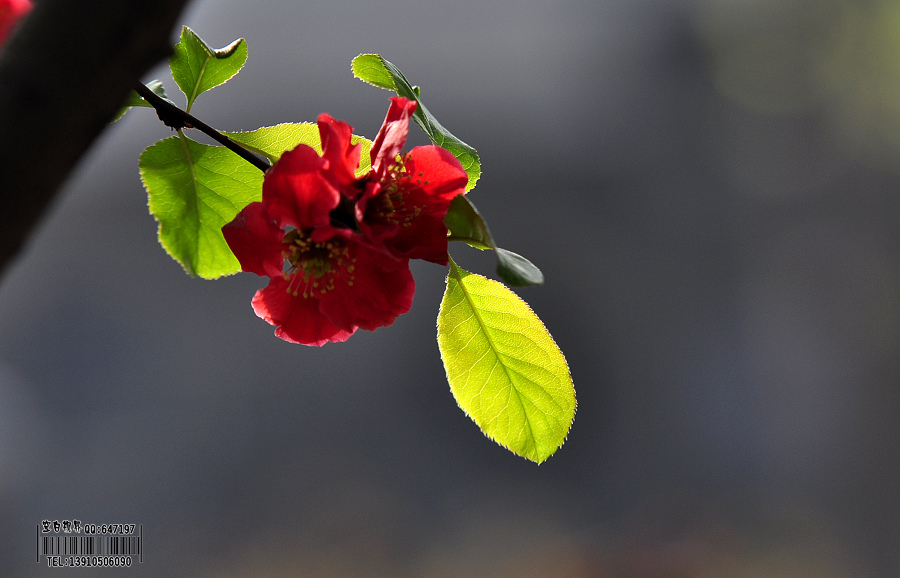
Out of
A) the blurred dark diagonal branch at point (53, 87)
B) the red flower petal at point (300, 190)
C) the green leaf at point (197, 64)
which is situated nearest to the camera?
the blurred dark diagonal branch at point (53, 87)

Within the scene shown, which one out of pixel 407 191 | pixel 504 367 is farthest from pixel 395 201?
pixel 504 367

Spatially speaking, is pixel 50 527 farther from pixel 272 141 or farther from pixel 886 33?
pixel 886 33

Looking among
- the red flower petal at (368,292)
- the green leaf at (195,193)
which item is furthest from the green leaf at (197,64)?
the red flower petal at (368,292)

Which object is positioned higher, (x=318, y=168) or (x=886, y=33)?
(x=886, y=33)

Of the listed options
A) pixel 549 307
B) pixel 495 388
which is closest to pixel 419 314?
pixel 549 307

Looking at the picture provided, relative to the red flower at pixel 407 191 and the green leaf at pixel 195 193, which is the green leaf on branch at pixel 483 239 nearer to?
the red flower at pixel 407 191

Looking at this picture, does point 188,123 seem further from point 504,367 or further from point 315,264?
point 504,367
